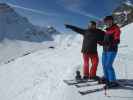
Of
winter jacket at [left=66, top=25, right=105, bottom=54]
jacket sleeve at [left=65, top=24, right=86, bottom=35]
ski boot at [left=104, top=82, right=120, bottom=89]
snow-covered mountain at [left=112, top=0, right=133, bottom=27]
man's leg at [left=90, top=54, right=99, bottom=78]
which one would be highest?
snow-covered mountain at [left=112, top=0, right=133, bottom=27]

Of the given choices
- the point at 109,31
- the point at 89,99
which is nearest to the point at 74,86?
the point at 89,99

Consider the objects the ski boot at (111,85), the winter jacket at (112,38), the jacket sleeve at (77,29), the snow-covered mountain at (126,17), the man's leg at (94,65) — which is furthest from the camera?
the snow-covered mountain at (126,17)

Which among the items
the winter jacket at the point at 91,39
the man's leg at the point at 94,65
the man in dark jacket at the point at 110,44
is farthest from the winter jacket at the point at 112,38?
the man's leg at the point at 94,65

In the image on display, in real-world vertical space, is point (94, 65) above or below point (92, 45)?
Result: below

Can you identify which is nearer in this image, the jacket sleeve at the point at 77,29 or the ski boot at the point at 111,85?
the ski boot at the point at 111,85

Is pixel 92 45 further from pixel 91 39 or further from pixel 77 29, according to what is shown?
pixel 77 29

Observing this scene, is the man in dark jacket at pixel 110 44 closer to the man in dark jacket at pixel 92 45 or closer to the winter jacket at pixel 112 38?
the winter jacket at pixel 112 38

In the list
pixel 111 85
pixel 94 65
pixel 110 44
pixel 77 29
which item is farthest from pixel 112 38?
pixel 77 29

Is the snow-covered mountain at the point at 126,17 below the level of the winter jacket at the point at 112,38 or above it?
above

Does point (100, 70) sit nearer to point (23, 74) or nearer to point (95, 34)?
point (95, 34)

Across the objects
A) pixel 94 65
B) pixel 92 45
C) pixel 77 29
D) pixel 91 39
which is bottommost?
pixel 94 65

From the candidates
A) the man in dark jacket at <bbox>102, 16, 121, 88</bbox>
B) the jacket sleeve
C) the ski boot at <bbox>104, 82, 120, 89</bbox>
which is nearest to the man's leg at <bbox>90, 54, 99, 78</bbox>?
the man in dark jacket at <bbox>102, 16, 121, 88</bbox>

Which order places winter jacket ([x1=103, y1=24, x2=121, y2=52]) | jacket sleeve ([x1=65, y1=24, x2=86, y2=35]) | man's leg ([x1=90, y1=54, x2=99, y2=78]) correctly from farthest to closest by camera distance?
1. jacket sleeve ([x1=65, y1=24, x2=86, y2=35])
2. man's leg ([x1=90, y1=54, x2=99, y2=78])
3. winter jacket ([x1=103, y1=24, x2=121, y2=52])

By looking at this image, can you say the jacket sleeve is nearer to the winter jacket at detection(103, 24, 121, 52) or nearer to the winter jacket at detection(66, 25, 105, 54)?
the winter jacket at detection(66, 25, 105, 54)
